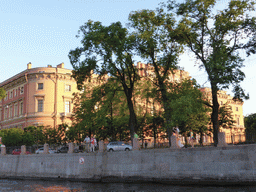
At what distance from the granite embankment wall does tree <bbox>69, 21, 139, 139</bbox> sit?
4.82 m

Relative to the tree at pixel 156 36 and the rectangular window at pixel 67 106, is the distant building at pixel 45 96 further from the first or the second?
the tree at pixel 156 36

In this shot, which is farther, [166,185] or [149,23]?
[149,23]

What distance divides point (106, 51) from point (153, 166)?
11849mm

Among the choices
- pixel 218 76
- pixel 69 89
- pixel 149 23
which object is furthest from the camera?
pixel 69 89

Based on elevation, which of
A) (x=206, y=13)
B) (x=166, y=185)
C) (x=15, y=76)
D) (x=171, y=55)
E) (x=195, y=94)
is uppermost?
(x=15, y=76)

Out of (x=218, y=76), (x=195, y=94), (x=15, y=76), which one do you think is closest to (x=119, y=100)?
(x=195, y=94)

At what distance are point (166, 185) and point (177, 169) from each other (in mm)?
1381

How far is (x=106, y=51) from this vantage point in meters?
27.5

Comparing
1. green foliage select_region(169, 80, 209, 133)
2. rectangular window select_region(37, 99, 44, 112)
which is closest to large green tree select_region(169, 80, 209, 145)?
green foliage select_region(169, 80, 209, 133)

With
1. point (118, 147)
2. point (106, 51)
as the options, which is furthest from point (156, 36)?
point (118, 147)

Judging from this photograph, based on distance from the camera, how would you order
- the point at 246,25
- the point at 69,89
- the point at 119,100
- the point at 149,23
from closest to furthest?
the point at 246,25 < the point at 149,23 < the point at 119,100 < the point at 69,89

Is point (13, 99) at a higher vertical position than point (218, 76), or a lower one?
higher

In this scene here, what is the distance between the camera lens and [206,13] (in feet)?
78.9

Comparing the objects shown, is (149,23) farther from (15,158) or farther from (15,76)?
(15,76)
